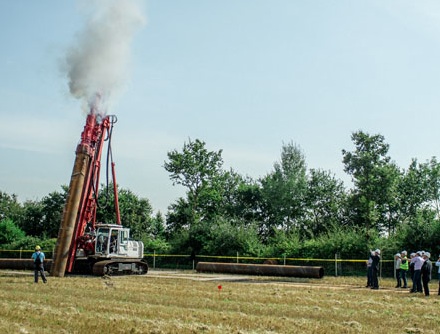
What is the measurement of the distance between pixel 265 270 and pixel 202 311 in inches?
808

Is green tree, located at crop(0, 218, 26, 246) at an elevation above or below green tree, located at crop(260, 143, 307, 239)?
below

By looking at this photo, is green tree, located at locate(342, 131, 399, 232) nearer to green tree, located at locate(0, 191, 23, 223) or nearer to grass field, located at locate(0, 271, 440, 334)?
grass field, located at locate(0, 271, 440, 334)

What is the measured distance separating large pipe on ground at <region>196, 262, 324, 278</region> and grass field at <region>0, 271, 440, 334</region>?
453 inches

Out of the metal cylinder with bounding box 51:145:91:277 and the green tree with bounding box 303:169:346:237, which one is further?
the green tree with bounding box 303:169:346:237

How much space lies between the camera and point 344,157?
60000 millimetres

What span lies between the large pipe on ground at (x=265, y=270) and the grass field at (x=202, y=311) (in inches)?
453

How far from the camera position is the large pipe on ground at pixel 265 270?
3318 centimetres

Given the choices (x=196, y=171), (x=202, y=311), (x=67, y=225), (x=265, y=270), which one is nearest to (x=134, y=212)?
(x=196, y=171)

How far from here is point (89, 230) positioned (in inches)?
1277

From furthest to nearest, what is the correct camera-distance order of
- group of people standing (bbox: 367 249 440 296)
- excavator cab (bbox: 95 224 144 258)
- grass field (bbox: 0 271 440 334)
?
excavator cab (bbox: 95 224 144 258)
group of people standing (bbox: 367 249 440 296)
grass field (bbox: 0 271 440 334)

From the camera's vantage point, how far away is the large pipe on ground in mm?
33184

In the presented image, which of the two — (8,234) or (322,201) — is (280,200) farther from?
(8,234)

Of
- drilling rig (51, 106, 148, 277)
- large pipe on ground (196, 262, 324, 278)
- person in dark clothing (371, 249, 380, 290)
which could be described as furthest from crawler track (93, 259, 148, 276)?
person in dark clothing (371, 249, 380, 290)

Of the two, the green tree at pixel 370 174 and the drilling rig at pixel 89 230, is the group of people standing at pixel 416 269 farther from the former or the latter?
the green tree at pixel 370 174
